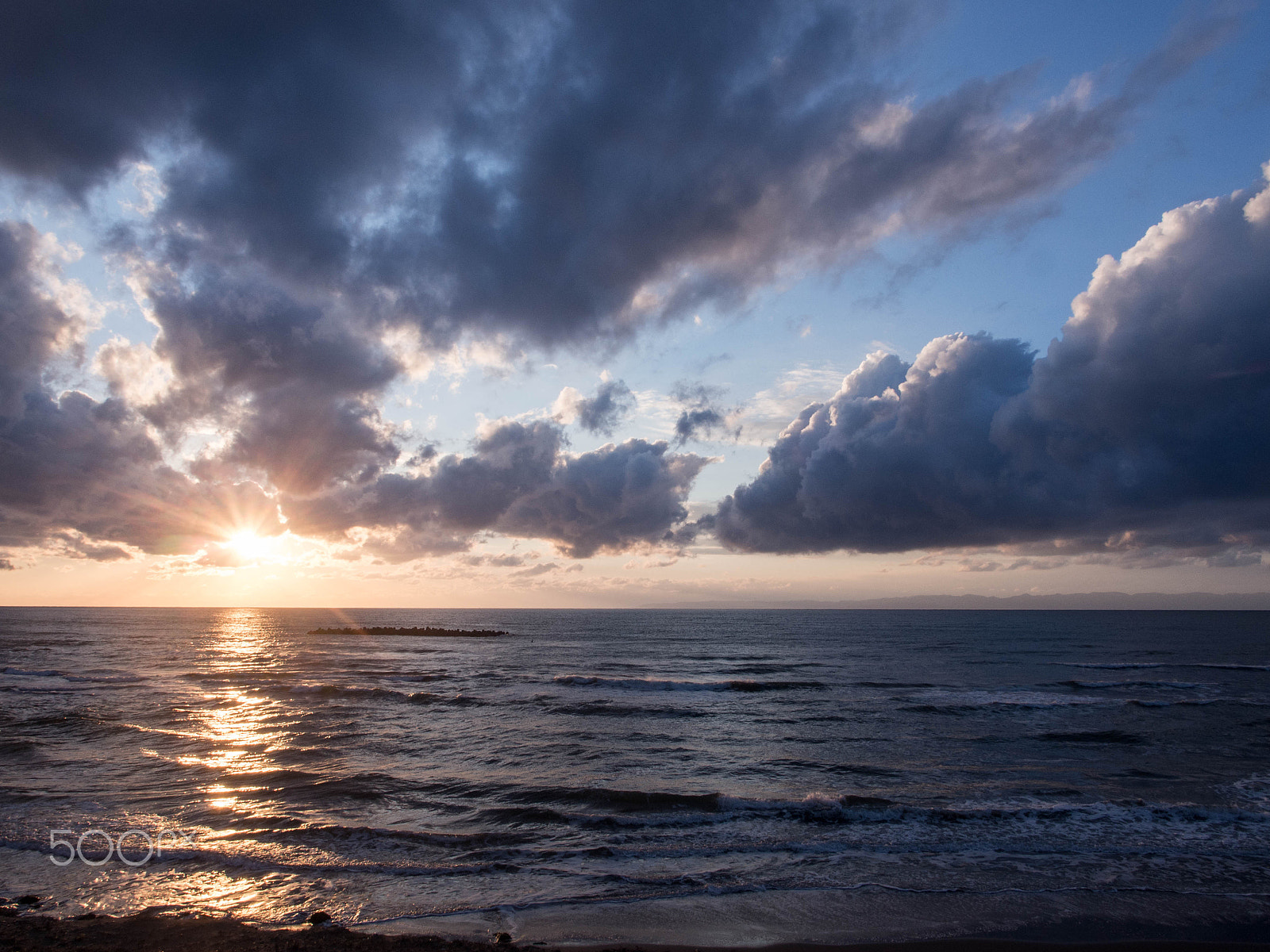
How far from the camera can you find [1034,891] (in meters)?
11.6

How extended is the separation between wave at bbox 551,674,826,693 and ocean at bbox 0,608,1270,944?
9.59 feet

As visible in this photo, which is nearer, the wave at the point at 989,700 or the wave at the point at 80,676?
the wave at the point at 989,700

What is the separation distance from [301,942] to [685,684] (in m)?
37.0

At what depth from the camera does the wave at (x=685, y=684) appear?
42438mm

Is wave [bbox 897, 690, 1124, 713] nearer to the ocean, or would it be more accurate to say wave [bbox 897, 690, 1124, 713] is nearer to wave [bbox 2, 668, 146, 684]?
the ocean

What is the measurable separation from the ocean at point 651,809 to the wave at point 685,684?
9.59ft

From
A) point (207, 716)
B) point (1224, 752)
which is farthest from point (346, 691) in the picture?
point (1224, 752)

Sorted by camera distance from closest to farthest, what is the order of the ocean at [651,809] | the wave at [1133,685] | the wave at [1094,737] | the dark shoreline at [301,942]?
the dark shoreline at [301,942] < the ocean at [651,809] < the wave at [1094,737] < the wave at [1133,685]

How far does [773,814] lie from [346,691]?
3151 cm

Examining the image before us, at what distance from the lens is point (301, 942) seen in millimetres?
9188

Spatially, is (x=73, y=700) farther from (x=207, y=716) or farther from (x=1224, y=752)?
(x=1224, y=752)

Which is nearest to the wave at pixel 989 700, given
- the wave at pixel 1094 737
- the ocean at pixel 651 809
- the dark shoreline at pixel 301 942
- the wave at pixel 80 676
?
the ocean at pixel 651 809

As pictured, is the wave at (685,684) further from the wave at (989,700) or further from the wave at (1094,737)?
the wave at (1094,737)

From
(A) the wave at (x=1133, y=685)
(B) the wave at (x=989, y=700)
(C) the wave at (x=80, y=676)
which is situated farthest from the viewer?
(C) the wave at (x=80, y=676)
